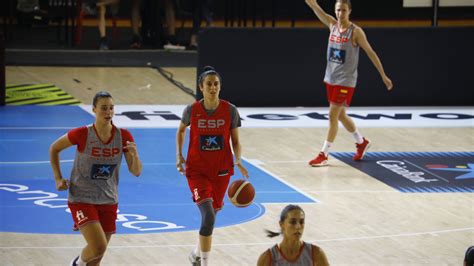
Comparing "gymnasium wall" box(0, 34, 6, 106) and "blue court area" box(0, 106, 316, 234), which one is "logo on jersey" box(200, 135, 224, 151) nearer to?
"blue court area" box(0, 106, 316, 234)

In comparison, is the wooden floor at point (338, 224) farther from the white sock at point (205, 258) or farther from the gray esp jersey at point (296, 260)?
the gray esp jersey at point (296, 260)

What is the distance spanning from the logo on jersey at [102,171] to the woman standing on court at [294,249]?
2.34m

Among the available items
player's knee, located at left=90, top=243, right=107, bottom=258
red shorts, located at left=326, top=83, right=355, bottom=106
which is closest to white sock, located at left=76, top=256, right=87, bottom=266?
player's knee, located at left=90, top=243, right=107, bottom=258

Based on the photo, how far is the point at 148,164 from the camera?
53.0 ft

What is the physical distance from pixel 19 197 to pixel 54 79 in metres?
9.12

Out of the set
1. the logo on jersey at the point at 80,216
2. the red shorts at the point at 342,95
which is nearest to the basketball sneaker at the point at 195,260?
the logo on jersey at the point at 80,216

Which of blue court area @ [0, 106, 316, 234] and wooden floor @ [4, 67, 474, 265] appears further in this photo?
blue court area @ [0, 106, 316, 234]

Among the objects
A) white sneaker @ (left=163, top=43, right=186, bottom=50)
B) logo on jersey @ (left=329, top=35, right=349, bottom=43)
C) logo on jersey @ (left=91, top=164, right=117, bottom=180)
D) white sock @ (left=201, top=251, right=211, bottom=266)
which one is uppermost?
logo on jersey @ (left=329, top=35, right=349, bottom=43)

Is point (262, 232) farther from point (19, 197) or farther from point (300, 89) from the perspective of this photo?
point (300, 89)

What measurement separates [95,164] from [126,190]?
187 inches

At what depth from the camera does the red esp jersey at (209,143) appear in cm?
1091

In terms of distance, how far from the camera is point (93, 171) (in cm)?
977

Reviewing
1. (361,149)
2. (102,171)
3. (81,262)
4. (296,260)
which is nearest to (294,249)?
(296,260)

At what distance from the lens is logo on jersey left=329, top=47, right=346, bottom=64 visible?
52.5ft
